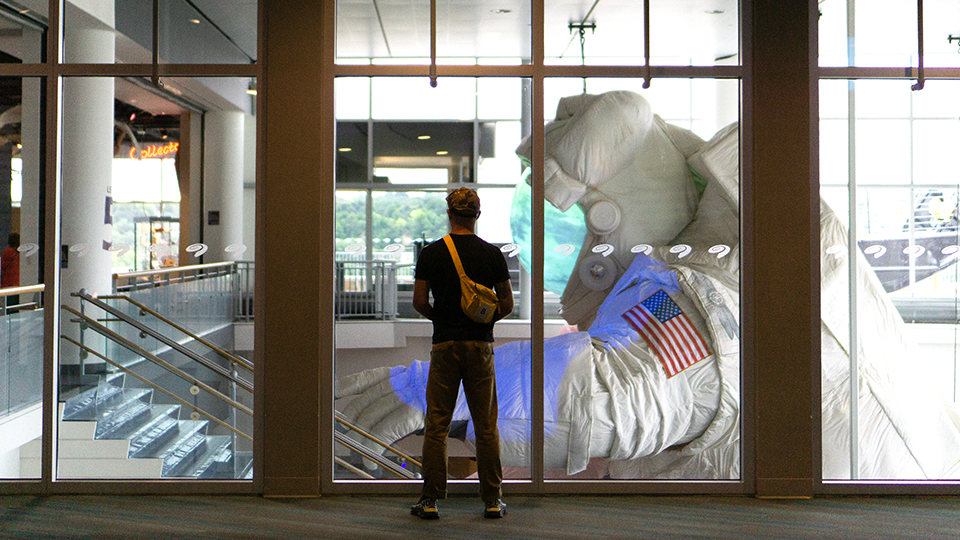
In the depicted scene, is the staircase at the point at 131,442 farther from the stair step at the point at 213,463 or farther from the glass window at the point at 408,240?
the glass window at the point at 408,240

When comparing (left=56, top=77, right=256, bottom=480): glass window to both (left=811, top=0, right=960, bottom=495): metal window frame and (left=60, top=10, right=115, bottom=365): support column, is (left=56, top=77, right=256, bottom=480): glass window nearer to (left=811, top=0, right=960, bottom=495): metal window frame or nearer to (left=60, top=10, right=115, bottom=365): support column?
(left=60, top=10, right=115, bottom=365): support column

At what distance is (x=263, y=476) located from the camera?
4211 millimetres

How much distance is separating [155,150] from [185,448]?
5.90 ft

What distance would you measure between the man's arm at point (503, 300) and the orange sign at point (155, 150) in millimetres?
2321

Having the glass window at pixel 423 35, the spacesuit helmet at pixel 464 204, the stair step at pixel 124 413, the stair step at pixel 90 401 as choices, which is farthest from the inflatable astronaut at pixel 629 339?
the stair step at pixel 90 401

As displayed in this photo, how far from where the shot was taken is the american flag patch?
4.48m

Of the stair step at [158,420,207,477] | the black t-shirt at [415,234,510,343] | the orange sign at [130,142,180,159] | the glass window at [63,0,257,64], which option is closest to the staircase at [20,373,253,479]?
the stair step at [158,420,207,477]

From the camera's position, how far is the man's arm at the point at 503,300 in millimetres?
3719

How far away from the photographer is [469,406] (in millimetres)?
3783

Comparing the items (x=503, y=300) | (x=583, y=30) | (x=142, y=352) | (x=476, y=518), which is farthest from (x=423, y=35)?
(x=476, y=518)

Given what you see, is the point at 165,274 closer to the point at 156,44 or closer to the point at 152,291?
the point at 152,291

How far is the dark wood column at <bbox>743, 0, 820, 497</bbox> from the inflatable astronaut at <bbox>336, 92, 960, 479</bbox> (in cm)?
17

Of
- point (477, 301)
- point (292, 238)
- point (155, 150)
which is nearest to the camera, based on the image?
point (477, 301)

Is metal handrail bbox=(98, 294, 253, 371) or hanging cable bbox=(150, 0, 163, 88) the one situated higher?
hanging cable bbox=(150, 0, 163, 88)
